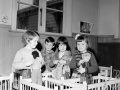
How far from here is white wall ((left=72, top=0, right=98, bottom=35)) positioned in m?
3.43

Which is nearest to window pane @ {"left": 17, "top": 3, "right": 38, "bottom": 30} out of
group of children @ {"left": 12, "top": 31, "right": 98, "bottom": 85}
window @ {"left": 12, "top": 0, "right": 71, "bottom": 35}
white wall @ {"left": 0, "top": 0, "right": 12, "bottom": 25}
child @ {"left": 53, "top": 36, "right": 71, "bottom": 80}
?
window @ {"left": 12, "top": 0, "right": 71, "bottom": 35}

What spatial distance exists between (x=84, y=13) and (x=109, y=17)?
56 cm

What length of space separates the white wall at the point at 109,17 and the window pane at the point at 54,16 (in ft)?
3.52

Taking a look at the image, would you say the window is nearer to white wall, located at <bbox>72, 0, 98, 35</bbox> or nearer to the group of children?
white wall, located at <bbox>72, 0, 98, 35</bbox>

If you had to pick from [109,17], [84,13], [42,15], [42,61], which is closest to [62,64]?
[42,61]

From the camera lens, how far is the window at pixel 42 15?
264cm

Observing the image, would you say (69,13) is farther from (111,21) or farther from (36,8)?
(111,21)

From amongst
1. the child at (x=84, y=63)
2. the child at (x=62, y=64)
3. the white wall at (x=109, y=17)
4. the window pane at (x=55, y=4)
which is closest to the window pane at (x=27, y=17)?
the window pane at (x=55, y=4)

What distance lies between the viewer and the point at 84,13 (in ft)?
12.0

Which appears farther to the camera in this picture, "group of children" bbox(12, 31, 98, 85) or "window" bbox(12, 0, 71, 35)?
"window" bbox(12, 0, 71, 35)

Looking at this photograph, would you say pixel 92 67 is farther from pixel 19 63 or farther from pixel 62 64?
pixel 19 63

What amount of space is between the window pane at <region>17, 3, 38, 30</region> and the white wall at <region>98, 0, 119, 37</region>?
5.39 feet

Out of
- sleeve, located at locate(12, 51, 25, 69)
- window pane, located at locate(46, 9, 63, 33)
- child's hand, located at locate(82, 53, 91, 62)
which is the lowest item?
sleeve, located at locate(12, 51, 25, 69)

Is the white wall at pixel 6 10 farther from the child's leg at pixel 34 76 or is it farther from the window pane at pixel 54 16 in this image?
the child's leg at pixel 34 76
